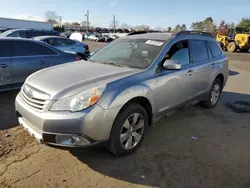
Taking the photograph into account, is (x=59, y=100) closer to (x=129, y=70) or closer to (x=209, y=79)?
(x=129, y=70)

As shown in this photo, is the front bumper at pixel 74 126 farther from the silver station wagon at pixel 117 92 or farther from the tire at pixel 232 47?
the tire at pixel 232 47

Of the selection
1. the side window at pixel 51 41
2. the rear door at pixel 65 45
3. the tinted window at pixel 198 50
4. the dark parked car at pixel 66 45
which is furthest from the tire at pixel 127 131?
the rear door at pixel 65 45

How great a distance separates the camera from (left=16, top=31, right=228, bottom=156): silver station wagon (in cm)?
265

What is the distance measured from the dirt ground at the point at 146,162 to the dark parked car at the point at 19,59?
1.36m

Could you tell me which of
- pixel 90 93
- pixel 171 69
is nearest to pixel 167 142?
pixel 171 69

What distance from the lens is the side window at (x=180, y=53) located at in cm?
384

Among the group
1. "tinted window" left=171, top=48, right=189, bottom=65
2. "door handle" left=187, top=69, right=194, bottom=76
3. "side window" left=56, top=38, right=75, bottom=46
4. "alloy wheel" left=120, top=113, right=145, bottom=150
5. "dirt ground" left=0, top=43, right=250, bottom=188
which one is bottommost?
"dirt ground" left=0, top=43, right=250, bottom=188

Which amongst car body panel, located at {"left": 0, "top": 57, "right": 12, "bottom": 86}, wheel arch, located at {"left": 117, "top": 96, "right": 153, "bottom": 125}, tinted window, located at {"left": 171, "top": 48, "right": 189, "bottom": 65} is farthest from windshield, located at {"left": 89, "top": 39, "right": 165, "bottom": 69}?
car body panel, located at {"left": 0, "top": 57, "right": 12, "bottom": 86}

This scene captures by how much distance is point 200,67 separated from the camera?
14.8 feet

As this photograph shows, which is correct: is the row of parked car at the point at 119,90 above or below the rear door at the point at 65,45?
below

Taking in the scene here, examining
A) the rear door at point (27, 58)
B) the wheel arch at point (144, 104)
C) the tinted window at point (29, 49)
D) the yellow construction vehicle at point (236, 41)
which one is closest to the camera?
the wheel arch at point (144, 104)

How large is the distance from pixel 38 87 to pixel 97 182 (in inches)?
55.0

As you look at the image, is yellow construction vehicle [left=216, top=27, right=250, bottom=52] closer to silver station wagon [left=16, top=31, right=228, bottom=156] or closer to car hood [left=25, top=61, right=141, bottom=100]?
silver station wagon [left=16, top=31, right=228, bottom=156]

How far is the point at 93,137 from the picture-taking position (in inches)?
107
